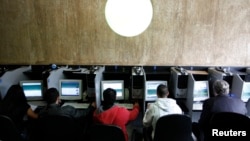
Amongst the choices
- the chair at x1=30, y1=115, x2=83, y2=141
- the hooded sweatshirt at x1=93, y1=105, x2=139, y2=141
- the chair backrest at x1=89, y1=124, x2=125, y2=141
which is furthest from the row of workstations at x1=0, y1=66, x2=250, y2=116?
the chair backrest at x1=89, y1=124, x2=125, y2=141

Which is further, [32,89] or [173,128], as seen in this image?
[32,89]

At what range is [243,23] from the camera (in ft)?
11.3

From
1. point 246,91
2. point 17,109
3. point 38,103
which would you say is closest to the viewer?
point 17,109

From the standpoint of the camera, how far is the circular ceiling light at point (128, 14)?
2.69 meters

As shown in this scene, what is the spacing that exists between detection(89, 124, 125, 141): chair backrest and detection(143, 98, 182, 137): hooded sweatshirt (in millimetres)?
485

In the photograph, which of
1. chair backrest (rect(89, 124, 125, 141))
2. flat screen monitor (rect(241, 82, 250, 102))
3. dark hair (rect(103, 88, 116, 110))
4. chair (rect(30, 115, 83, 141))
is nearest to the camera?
chair backrest (rect(89, 124, 125, 141))

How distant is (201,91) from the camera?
312 cm

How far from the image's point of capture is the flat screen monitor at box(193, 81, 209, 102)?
10.2ft

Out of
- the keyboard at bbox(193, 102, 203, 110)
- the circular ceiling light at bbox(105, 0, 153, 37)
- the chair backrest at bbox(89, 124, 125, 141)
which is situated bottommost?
the keyboard at bbox(193, 102, 203, 110)

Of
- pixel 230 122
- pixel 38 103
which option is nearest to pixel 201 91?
pixel 230 122

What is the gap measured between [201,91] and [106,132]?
70.2 inches

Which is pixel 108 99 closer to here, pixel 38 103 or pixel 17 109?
pixel 17 109

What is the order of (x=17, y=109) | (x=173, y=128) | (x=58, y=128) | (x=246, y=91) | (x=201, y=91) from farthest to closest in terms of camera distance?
(x=201, y=91) → (x=246, y=91) → (x=17, y=109) → (x=58, y=128) → (x=173, y=128)

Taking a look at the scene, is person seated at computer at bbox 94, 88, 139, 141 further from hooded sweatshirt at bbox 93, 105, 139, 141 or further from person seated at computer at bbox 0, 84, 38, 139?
person seated at computer at bbox 0, 84, 38, 139
